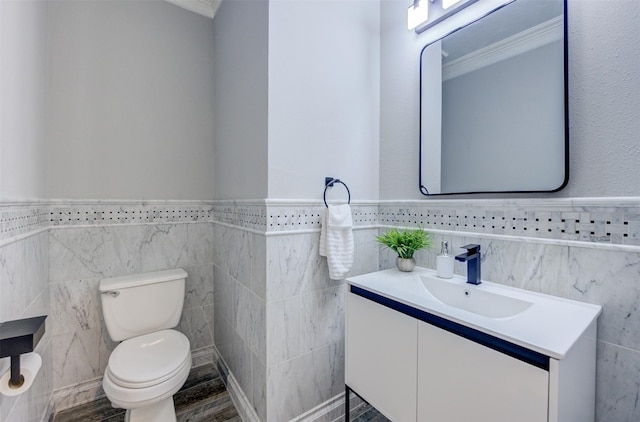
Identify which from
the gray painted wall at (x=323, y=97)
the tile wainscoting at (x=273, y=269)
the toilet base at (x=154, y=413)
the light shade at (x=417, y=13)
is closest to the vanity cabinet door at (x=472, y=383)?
the tile wainscoting at (x=273, y=269)

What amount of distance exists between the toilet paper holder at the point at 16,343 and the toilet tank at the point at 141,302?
0.82m

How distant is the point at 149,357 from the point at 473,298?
163cm

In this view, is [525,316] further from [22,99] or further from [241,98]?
[22,99]

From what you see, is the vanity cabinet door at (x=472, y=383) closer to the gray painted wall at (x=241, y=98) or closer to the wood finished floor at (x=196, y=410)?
the wood finished floor at (x=196, y=410)

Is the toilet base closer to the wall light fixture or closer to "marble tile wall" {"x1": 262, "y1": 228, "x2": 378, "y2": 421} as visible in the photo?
"marble tile wall" {"x1": 262, "y1": 228, "x2": 378, "y2": 421}

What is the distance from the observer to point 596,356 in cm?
93

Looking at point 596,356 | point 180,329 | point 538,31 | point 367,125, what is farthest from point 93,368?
point 538,31

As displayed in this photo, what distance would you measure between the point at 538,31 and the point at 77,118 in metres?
2.41

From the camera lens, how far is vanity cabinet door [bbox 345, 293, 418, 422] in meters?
1.00

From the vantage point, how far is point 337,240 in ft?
4.58

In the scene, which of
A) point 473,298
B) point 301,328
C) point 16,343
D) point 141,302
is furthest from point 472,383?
point 141,302

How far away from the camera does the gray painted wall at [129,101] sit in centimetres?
160

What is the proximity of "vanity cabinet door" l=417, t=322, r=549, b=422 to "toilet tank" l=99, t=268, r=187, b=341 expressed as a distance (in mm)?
1520

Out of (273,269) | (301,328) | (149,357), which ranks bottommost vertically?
(149,357)
